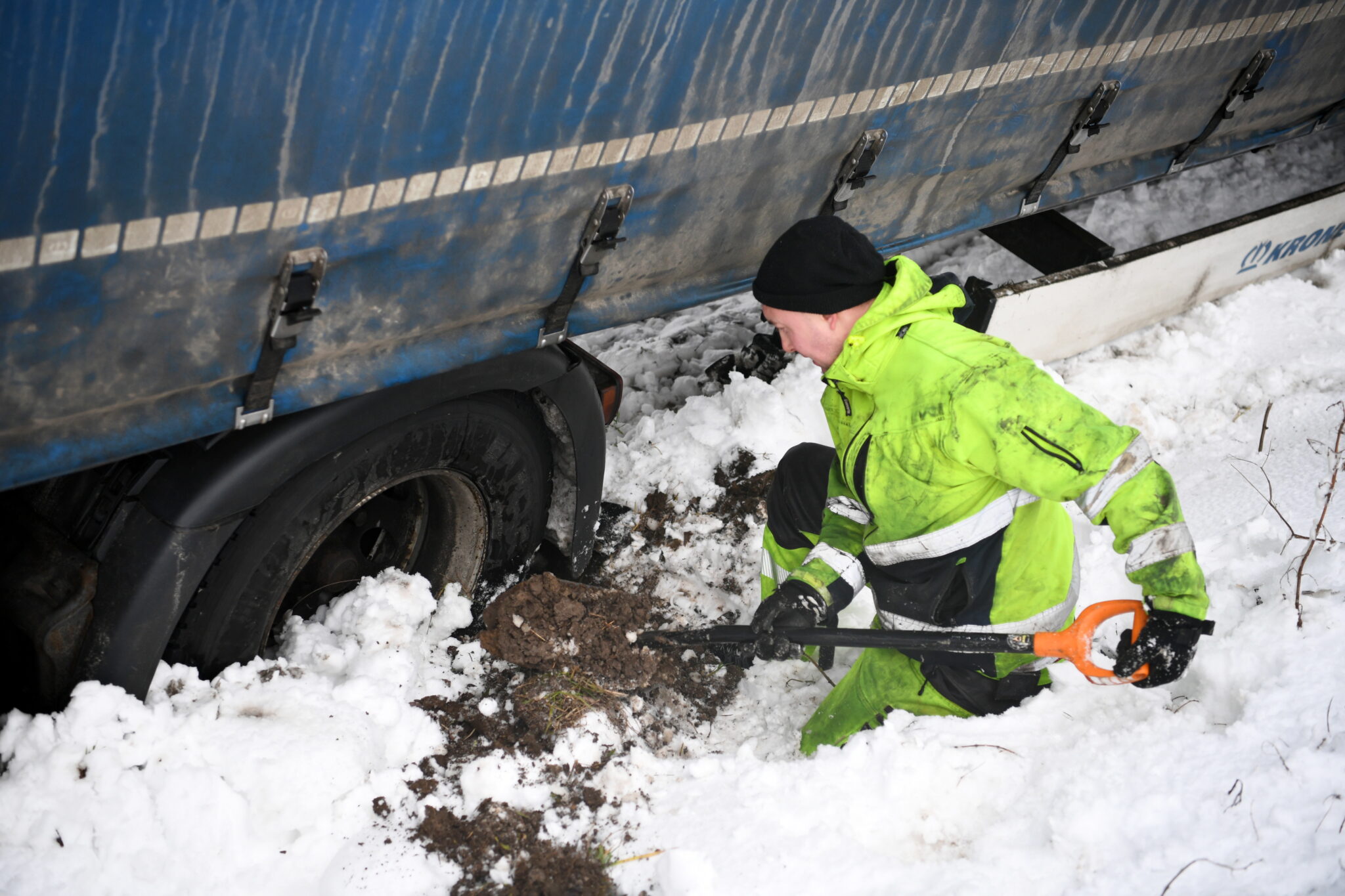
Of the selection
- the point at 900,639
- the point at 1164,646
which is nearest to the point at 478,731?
the point at 900,639

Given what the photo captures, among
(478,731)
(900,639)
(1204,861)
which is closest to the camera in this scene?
(1204,861)

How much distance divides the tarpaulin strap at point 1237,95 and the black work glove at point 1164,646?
311 centimetres

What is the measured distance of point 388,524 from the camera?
10.2 ft

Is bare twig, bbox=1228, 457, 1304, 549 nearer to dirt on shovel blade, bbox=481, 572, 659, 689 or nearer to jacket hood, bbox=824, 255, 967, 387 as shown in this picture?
jacket hood, bbox=824, 255, 967, 387

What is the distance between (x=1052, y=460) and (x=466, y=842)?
1.79 metres

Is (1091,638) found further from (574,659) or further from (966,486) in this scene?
(574,659)

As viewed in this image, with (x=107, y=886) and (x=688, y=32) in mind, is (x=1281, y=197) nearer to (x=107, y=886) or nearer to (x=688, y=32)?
(x=688, y=32)

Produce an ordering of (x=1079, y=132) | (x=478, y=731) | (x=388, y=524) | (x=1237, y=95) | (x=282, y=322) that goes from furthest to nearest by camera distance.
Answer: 1. (x=1237, y=95)
2. (x=1079, y=132)
3. (x=388, y=524)
4. (x=478, y=731)
5. (x=282, y=322)

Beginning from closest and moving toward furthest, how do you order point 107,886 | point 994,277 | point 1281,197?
point 107,886
point 994,277
point 1281,197

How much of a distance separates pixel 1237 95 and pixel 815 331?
3.04 metres

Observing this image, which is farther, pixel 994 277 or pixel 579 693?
pixel 994 277

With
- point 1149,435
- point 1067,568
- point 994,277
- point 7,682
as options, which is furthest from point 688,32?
point 994,277

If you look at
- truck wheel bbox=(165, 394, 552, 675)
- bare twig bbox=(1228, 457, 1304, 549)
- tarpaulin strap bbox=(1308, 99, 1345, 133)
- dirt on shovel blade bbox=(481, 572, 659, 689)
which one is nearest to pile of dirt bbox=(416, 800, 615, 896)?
dirt on shovel blade bbox=(481, 572, 659, 689)

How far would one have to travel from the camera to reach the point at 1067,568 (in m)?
2.81
